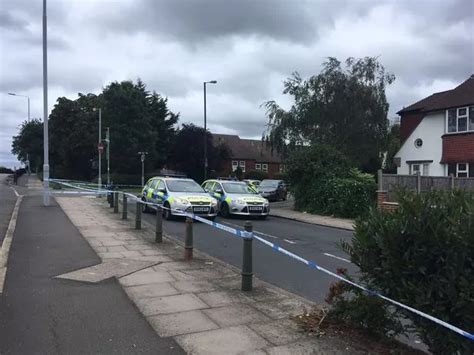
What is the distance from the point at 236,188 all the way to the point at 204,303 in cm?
1494

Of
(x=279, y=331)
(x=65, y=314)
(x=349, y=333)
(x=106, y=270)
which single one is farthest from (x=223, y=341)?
(x=106, y=270)

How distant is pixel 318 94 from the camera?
3225cm

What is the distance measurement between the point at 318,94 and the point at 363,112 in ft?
10.1

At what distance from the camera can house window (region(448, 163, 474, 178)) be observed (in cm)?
2703

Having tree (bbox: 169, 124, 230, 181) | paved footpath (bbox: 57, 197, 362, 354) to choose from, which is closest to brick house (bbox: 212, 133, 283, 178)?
tree (bbox: 169, 124, 230, 181)

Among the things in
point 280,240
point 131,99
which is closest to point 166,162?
point 131,99

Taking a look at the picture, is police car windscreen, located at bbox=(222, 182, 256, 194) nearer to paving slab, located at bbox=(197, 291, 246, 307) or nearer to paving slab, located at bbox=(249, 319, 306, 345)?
paving slab, located at bbox=(197, 291, 246, 307)

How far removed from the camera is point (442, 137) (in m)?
28.8

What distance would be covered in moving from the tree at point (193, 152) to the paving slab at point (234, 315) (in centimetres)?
5082

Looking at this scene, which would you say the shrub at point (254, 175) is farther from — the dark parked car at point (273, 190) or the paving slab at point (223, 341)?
the paving slab at point (223, 341)

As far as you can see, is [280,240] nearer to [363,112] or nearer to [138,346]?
[138,346]

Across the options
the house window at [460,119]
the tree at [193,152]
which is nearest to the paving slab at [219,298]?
the house window at [460,119]

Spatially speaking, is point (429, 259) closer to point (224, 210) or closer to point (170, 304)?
point (170, 304)

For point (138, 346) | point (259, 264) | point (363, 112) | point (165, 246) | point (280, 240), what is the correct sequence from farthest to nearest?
point (363, 112)
point (280, 240)
point (165, 246)
point (259, 264)
point (138, 346)
